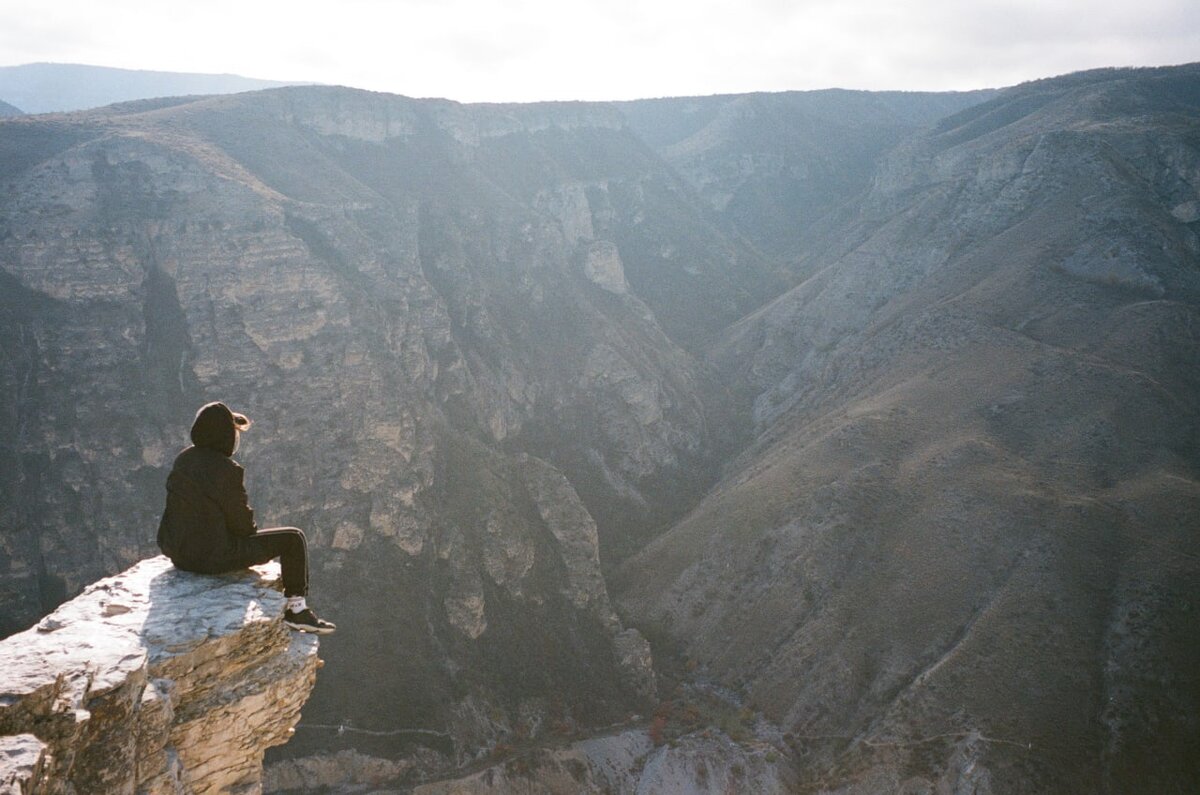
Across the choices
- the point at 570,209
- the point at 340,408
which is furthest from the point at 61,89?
the point at 340,408

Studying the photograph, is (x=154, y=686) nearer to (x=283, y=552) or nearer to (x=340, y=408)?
(x=283, y=552)

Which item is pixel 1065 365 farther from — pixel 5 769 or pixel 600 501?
pixel 5 769

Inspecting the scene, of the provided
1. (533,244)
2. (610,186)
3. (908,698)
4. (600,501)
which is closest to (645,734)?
(908,698)

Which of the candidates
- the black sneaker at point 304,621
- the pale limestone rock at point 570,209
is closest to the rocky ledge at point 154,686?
the black sneaker at point 304,621

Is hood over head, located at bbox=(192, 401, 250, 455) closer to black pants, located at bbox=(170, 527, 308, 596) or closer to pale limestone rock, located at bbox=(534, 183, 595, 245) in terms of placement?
black pants, located at bbox=(170, 527, 308, 596)

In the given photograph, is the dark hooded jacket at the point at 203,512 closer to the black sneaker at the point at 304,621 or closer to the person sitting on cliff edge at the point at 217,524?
the person sitting on cliff edge at the point at 217,524
